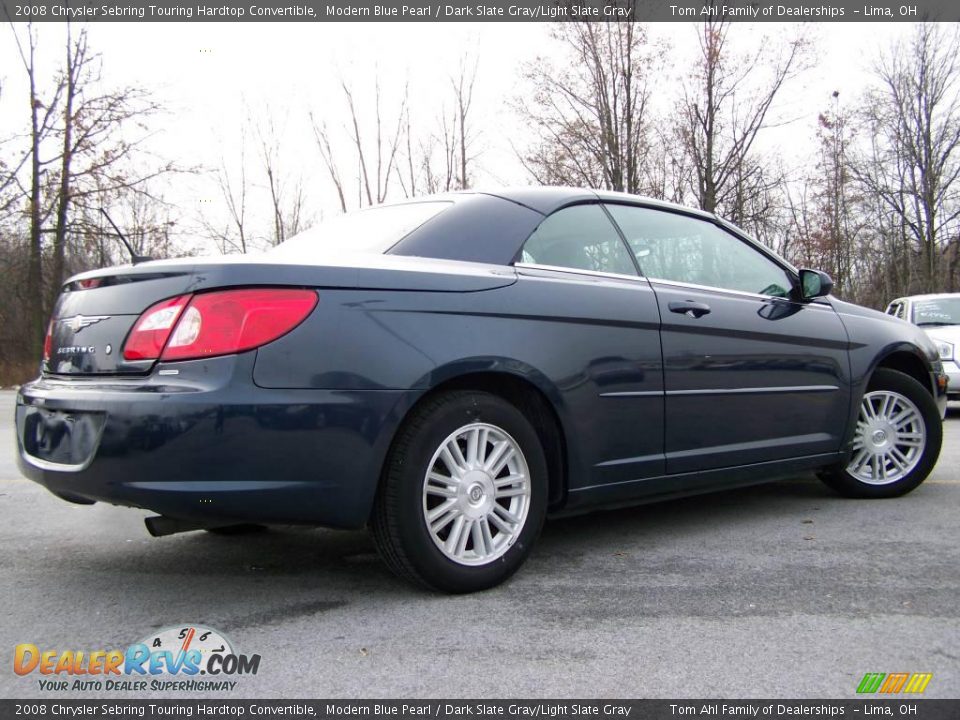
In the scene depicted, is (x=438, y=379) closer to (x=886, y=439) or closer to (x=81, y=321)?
(x=81, y=321)

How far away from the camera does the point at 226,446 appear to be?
250cm

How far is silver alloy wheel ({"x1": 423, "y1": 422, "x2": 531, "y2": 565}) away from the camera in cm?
288

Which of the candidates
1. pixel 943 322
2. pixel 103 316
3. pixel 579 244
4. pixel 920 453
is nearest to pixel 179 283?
pixel 103 316

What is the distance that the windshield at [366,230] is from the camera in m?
3.28

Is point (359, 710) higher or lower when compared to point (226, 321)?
lower

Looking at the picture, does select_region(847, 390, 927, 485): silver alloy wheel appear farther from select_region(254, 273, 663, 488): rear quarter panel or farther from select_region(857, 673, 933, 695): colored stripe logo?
select_region(857, 673, 933, 695): colored stripe logo

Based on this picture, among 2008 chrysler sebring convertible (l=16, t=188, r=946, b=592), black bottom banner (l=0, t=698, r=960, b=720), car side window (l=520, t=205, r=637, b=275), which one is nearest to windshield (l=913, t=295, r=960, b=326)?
2008 chrysler sebring convertible (l=16, t=188, r=946, b=592)

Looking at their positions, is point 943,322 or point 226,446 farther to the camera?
point 943,322

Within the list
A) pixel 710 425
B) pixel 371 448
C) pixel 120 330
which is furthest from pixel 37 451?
pixel 710 425

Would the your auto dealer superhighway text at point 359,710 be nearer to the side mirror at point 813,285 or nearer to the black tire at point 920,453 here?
the side mirror at point 813,285

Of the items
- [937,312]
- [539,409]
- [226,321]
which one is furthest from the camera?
[937,312]

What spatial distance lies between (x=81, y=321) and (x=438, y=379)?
4.25 feet

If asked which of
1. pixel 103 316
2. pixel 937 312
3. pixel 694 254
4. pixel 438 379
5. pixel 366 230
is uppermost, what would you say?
pixel 366 230

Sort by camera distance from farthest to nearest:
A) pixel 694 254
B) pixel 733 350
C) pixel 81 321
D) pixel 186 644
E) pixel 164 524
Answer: pixel 694 254 → pixel 733 350 → pixel 81 321 → pixel 164 524 → pixel 186 644
